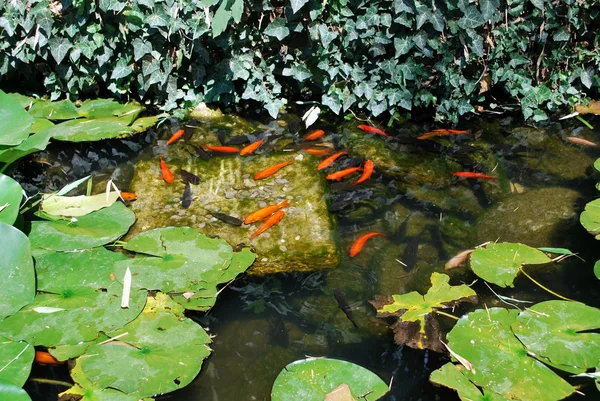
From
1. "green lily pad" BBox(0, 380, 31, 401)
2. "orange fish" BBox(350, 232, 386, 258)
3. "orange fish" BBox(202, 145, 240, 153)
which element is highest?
"orange fish" BBox(202, 145, 240, 153)

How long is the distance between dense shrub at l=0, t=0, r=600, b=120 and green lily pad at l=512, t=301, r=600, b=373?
1.88m

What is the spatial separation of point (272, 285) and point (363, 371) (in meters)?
0.72

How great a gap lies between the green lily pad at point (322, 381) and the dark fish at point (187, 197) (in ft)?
4.23

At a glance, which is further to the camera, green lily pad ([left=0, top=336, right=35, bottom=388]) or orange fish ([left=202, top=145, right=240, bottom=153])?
orange fish ([left=202, top=145, right=240, bottom=153])

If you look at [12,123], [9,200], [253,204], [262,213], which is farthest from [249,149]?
[9,200]

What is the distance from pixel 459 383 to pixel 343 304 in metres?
0.67

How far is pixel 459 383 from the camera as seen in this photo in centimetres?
225

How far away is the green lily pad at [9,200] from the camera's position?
2668 mm

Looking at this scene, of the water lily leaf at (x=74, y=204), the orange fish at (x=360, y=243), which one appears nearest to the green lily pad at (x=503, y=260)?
the orange fish at (x=360, y=243)

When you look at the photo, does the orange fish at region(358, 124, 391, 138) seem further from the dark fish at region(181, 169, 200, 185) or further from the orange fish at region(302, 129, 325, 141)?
the dark fish at region(181, 169, 200, 185)

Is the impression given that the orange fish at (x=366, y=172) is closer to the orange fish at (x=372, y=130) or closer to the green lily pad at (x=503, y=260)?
the orange fish at (x=372, y=130)

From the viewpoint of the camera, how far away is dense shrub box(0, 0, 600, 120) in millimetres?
3803

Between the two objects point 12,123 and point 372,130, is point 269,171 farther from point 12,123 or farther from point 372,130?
point 12,123

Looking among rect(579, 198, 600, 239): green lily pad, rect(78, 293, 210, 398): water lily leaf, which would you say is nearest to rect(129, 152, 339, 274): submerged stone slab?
rect(78, 293, 210, 398): water lily leaf
